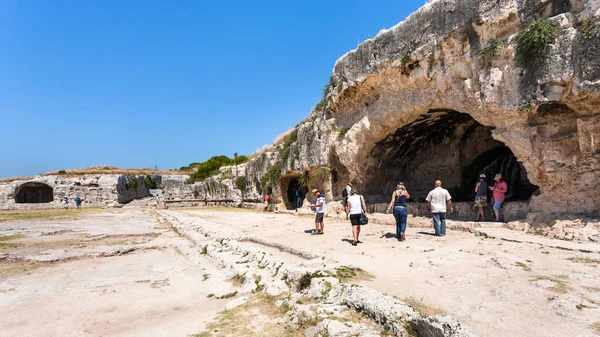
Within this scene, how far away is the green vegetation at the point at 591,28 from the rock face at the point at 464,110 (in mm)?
22

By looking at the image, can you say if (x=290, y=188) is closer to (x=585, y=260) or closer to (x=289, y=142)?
(x=289, y=142)

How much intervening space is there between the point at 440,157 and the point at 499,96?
6.53 m

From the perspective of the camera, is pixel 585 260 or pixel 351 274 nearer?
pixel 351 274

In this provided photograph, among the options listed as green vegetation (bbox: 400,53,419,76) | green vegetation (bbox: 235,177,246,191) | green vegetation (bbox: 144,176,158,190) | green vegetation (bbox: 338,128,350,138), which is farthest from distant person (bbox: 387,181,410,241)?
green vegetation (bbox: 144,176,158,190)

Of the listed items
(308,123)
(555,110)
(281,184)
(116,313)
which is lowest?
(116,313)

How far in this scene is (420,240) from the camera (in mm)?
7441

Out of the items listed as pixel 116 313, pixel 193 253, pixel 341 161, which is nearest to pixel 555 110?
pixel 341 161

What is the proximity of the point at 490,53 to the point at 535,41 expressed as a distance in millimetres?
1186

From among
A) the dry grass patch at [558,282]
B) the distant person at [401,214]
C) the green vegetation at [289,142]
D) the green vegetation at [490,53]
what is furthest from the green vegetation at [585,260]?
the green vegetation at [289,142]

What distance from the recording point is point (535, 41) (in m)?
7.56

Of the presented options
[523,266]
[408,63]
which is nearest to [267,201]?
[408,63]

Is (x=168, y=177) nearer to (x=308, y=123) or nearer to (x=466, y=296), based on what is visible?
(x=308, y=123)

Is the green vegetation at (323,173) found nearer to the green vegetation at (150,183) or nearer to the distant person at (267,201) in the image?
the distant person at (267,201)

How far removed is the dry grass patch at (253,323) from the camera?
3309mm
